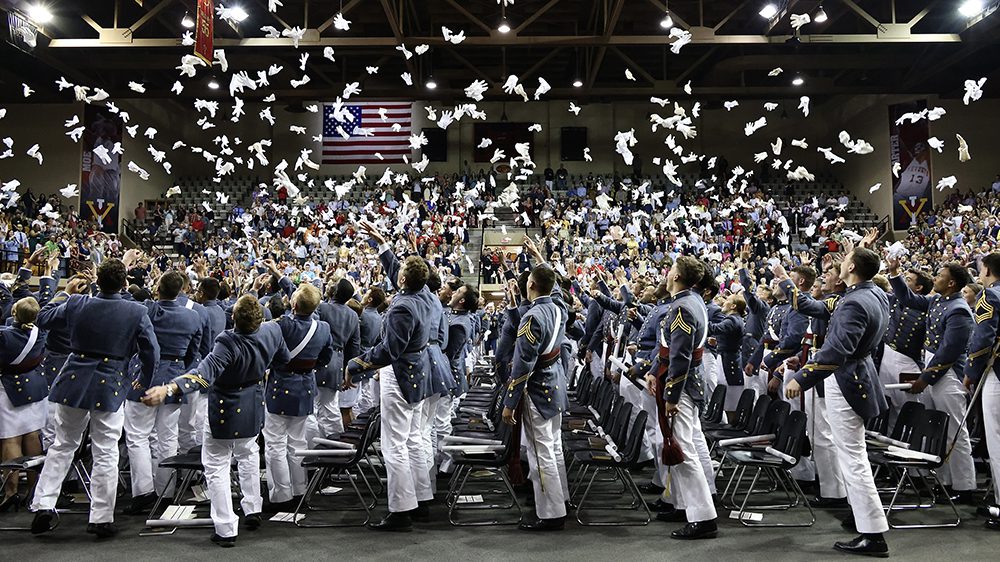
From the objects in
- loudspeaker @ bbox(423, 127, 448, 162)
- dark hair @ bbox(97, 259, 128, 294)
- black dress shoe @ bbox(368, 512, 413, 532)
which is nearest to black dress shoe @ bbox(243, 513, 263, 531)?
black dress shoe @ bbox(368, 512, 413, 532)

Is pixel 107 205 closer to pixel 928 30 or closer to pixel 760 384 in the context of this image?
pixel 760 384

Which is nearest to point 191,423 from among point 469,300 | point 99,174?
point 469,300

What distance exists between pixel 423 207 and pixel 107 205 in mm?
10951

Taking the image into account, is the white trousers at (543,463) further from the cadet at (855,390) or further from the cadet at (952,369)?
the cadet at (952,369)

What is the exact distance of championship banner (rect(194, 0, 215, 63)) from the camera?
13344mm

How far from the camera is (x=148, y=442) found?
17.5ft

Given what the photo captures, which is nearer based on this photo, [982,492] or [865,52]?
[982,492]

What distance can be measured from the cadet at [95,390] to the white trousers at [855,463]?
Result: 454cm

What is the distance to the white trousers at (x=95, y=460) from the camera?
4.51 metres

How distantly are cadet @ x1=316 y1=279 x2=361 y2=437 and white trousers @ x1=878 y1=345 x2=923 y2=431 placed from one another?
15.6 feet

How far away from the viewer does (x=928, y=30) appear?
21.1m

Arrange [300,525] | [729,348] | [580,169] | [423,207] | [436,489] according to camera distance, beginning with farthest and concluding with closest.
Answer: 1. [580,169]
2. [423,207]
3. [729,348]
4. [436,489]
5. [300,525]

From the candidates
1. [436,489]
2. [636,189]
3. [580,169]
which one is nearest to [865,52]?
[636,189]

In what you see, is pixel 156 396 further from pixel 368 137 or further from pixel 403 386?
pixel 368 137
